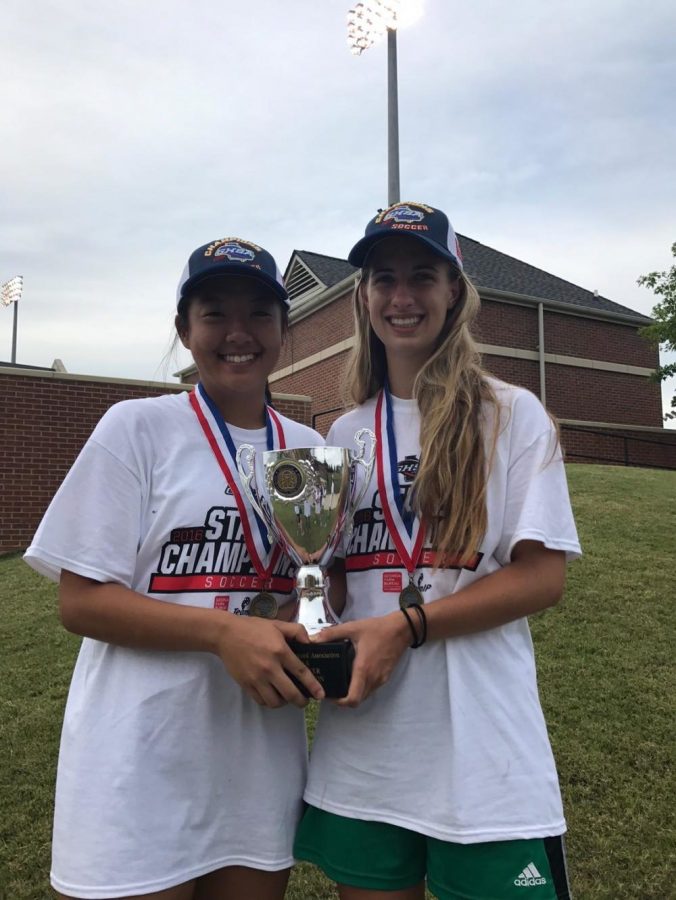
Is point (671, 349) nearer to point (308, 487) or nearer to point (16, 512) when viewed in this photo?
point (16, 512)

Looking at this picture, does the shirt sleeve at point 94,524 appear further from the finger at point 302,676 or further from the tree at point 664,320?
the tree at point 664,320

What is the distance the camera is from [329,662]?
4.96ft

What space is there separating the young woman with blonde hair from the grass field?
1786 mm

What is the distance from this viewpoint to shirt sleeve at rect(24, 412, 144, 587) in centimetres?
163

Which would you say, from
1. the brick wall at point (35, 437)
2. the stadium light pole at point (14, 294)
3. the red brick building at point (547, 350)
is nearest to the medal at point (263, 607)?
the brick wall at point (35, 437)

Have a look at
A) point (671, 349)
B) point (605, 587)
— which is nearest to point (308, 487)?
point (605, 587)

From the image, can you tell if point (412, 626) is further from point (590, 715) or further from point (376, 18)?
point (376, 18)

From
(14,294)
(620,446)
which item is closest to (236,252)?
(620,446)

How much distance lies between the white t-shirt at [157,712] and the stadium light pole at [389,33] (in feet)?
35.8

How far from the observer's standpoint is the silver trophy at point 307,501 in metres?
1.74

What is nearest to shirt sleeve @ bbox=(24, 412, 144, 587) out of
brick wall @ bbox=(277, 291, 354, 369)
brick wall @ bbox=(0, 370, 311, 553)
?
brick wall @ bbox=(0, 370, 311, 553)

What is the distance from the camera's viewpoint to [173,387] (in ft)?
37.1

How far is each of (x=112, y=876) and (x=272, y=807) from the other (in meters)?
0.38

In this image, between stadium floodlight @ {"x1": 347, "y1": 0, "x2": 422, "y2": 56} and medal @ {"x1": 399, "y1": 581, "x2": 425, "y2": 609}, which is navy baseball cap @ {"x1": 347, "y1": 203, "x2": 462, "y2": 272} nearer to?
medal @ {"x1": 399, "y1": 581, "x2": 425, "y2": 609}
